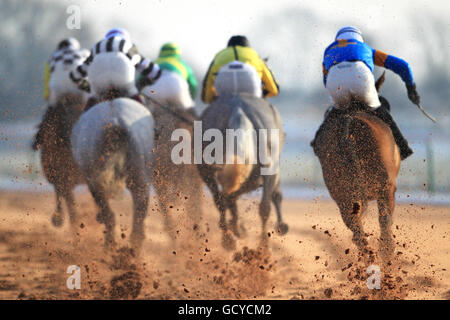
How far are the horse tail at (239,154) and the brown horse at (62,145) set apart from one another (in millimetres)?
1578

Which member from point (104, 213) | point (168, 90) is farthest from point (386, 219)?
point (168, 90)

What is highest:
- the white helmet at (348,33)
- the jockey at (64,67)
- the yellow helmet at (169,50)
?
the yellow helmet at (169,50)

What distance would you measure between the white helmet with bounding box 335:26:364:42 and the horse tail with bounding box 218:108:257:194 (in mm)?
895

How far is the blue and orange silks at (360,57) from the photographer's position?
179 inches

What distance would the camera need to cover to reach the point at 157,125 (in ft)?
17.4

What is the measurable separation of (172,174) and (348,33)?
1.88m

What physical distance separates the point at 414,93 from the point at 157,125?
79.0 inches

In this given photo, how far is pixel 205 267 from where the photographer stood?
5.02 meters

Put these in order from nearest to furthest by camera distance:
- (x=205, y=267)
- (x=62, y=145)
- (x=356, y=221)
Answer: (x=356, y=221) < (x=205, y=267) < (x=62, y=145)

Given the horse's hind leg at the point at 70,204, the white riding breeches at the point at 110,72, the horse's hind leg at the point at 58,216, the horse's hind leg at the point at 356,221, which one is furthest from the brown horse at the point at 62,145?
the horse's hind leg at the point at 356,221

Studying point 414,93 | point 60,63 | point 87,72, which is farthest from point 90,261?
point 414,93

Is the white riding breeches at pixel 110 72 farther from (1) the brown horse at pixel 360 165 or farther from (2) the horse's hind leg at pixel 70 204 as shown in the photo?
(1) the brown horse at pixel 360 165

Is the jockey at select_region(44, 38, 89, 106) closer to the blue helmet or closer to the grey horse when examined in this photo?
the blue helmet

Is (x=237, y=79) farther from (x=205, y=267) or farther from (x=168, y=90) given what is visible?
(x=205, y=267)
